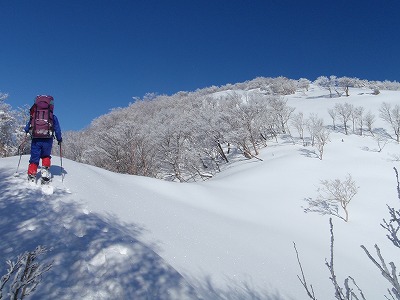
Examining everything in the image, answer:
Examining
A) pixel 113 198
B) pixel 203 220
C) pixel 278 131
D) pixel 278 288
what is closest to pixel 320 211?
pixel 203 220

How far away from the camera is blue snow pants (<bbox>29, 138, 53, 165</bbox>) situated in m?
6.09

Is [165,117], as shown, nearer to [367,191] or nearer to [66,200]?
[367,191]

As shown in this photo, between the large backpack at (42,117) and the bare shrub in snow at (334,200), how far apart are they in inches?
470

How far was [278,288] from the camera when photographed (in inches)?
215

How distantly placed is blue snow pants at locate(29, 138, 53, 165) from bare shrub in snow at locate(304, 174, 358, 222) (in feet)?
38.7

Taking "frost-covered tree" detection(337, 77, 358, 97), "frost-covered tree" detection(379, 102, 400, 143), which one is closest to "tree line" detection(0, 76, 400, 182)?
"frost-covered tree" detection(379, 102, 400, 143)

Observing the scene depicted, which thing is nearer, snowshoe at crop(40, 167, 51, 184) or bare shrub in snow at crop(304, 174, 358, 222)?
snowshoe at crop(40, 167, 51, 184)

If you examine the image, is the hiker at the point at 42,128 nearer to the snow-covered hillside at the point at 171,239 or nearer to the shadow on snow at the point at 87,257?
the snow-covered hillside at the point at 171,239

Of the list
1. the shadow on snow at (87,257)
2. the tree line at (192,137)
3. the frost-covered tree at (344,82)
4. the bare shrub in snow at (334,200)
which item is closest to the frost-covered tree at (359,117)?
the tree line at (192,137)

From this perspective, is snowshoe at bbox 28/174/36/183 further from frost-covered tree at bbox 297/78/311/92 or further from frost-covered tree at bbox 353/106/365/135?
frost-covered tree at bbox 297/78/311/92

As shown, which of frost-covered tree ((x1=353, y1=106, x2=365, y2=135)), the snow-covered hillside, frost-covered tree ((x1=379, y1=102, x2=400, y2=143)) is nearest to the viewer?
the snow-covered hillside

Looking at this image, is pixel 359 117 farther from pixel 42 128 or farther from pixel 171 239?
pixel 42 128

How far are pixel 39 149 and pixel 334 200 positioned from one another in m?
14.7

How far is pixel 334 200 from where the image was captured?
15.6m
